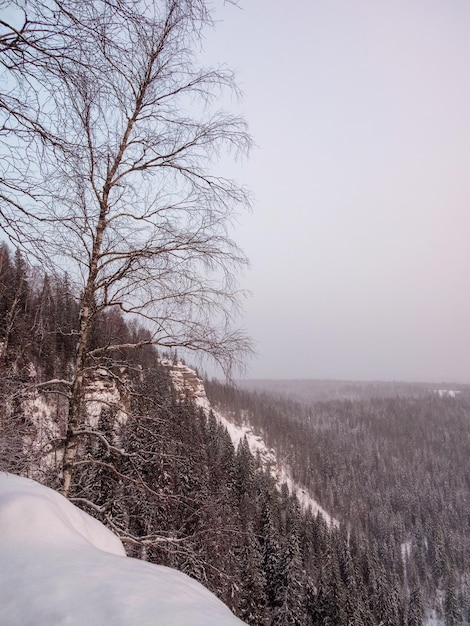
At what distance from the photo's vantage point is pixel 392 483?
11006cm

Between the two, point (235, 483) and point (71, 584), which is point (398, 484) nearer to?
point (235, 483)

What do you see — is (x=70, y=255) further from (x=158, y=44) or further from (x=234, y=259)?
(x=158, y=44)

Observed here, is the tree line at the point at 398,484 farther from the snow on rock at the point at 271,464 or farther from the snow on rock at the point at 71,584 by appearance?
the snow on rock at the point at 71,584

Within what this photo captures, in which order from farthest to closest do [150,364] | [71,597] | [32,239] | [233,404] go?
[233,404] < [150,364] < [32,239] < [71,597]

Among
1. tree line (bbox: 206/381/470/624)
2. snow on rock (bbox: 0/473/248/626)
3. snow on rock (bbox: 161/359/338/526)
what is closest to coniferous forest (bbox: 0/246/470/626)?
tree line (bbox: 206/381/470/624)

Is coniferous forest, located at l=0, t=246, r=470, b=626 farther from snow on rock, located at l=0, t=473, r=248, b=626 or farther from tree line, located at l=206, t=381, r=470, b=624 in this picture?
snow on rock, located at l=0, t=473, r=248, b=626

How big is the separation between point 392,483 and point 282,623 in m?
96.6

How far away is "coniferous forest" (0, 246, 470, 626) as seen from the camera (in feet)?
13.2

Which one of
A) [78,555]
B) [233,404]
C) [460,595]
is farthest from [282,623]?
[233,404]

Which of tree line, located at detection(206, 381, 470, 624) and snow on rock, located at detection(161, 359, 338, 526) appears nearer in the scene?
tree line, located at detection(206, 381, 470, 624)

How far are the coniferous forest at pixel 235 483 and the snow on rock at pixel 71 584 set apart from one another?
1716 millimetres

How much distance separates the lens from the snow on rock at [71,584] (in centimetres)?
144

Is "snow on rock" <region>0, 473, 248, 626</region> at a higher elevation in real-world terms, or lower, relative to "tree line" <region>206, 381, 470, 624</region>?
higher

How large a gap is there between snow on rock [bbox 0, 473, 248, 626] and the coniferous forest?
5.63 ft
